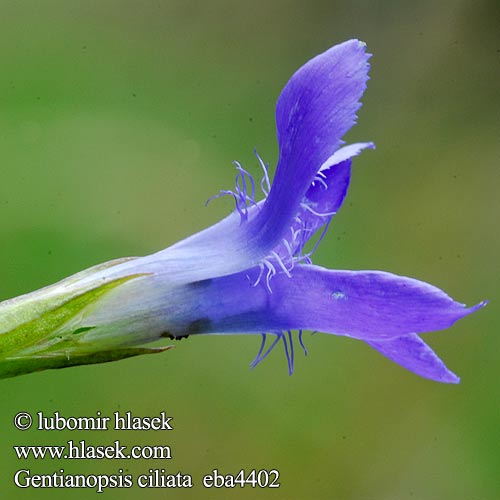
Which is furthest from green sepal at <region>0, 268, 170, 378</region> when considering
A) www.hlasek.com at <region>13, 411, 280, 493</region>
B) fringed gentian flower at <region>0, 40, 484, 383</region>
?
www.hlasek.com at <region>13, 411, 280, 493</region>

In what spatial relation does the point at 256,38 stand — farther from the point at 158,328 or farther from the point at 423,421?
Answer: the point at 158,328

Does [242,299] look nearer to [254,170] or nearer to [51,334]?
[51,334]

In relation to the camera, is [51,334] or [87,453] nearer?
[51,334]

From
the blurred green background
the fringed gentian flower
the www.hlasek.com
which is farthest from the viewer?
the blurred green background

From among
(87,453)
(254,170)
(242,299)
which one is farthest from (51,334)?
(254,170)

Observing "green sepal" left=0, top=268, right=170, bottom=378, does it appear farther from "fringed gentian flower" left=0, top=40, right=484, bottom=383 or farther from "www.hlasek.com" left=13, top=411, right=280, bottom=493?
"www.hlasek.com" left=13, top=411, right=280, bottom=493

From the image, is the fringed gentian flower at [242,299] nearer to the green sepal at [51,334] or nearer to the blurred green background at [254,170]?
the green sepal at [51,334]

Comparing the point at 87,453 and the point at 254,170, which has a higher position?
the point at 254,170

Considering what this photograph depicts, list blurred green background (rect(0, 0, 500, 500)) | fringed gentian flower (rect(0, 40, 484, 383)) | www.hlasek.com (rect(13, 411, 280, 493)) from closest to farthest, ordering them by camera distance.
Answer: fringed gentian flower (rect(0, 40, 484, 383))
www.hlasek.com (rect(13, 411, 280, 493))
blurred green background (rect(0, 0, 500, 500))

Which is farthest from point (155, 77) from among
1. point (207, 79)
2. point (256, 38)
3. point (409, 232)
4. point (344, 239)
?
point (409, 232)
